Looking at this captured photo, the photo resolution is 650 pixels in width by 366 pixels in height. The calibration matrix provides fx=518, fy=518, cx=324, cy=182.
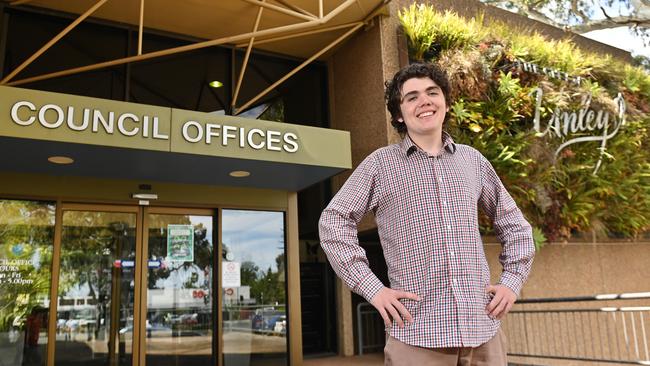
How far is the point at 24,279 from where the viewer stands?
6.69 metres

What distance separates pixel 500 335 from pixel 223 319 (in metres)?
6.62

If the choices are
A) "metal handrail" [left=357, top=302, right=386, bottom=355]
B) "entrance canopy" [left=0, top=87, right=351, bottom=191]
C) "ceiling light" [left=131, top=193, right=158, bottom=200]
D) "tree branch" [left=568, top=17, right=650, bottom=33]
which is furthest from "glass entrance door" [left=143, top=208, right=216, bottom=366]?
"tree branch" [left=568, top=17, right=650, bottom=33]

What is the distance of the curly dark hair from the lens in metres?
1.78

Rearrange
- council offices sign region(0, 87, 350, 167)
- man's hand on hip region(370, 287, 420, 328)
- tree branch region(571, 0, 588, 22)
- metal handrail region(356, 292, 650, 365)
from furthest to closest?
tree branch region(571, 0, 588, 22)
metal handrail region(356, 292, 650, 365)
council offices sign region(0, 87, 350, 167)
man's hand on hip region(370, 287, 420, 328)

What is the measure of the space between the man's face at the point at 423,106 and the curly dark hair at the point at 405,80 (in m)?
0.02

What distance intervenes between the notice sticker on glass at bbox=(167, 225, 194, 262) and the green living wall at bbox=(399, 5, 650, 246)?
4358 millimetres

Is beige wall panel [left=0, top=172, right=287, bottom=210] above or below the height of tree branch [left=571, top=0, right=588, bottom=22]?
below

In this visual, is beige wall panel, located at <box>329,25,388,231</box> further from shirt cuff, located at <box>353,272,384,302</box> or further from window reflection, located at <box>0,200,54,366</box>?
shirt cuff, located at <box>353,272,384,302</box>

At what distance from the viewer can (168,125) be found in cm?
588

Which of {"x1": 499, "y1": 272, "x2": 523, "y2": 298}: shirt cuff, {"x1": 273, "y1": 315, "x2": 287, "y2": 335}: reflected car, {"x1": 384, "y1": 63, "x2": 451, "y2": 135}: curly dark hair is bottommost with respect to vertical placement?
{"x1": 273, "y1": 315, "x2": 287, "y2": 335}: reflected car

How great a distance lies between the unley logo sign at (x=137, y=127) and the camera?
5215 mm

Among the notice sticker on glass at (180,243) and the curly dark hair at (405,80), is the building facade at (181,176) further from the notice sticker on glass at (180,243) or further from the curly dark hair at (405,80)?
the curly dark hair at (405,80)

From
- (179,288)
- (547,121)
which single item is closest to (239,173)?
(179,288)

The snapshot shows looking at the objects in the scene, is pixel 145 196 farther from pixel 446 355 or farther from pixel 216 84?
pixel 446 355
